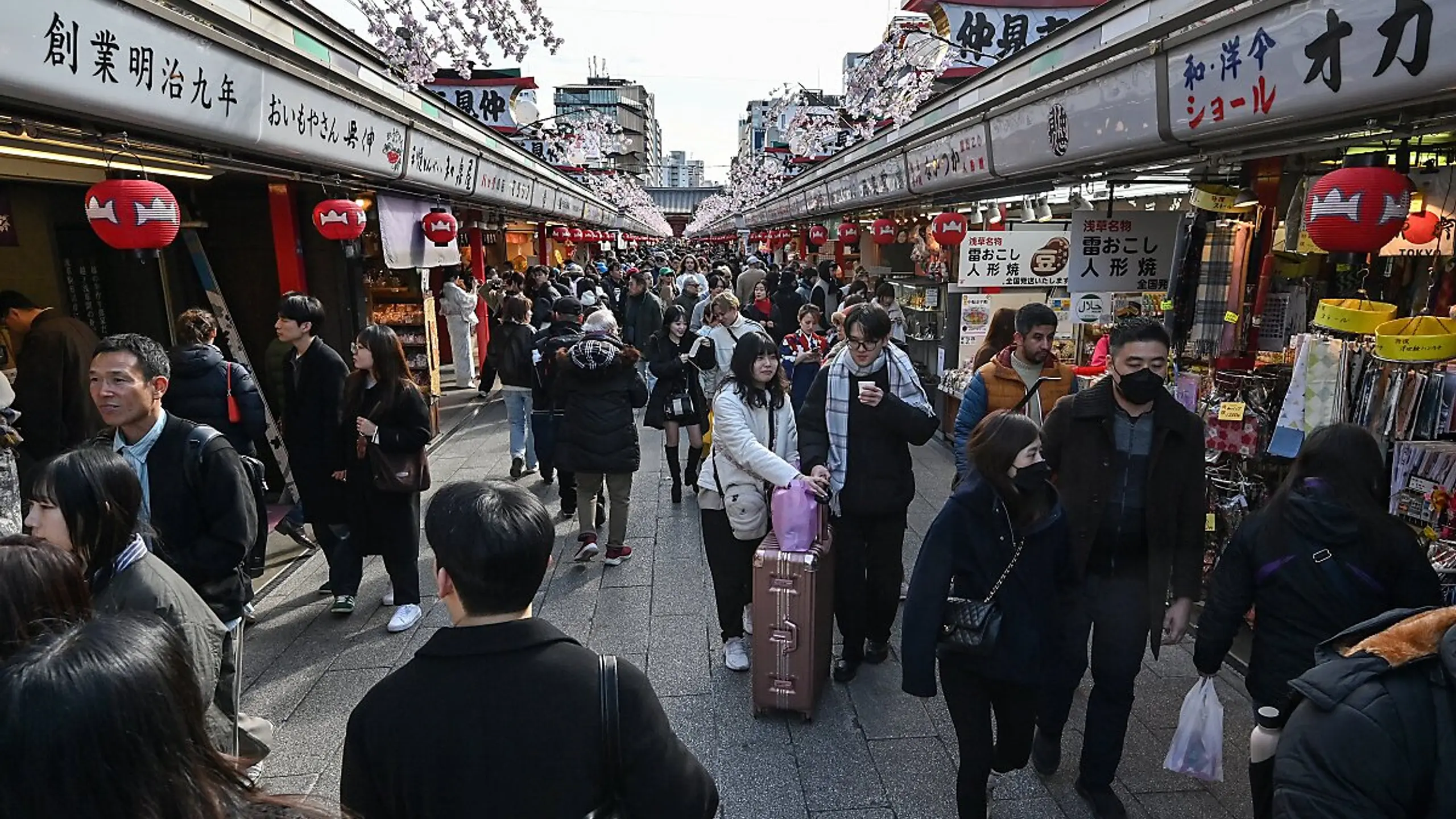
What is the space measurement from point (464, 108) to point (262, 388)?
8.25 meters

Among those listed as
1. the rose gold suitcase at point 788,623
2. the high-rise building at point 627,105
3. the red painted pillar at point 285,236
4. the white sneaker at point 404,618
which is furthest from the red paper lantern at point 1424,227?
the high-rise building at point 627,105

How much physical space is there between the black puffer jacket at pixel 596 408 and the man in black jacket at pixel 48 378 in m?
3.40

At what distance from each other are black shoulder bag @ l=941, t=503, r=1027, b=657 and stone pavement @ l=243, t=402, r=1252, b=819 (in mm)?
946

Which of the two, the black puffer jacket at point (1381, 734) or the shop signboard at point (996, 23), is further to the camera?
the shop signboard at point (996, 23)

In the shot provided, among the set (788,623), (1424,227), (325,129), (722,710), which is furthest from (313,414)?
(1424,227)

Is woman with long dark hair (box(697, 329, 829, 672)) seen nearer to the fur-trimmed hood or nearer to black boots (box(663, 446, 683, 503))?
the fur-trimmed hood

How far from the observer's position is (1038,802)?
Result: 322 centimetres

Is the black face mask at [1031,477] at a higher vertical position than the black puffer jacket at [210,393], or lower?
lower

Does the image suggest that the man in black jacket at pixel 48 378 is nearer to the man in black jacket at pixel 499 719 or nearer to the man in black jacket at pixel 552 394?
the man in black jacket at pixel 552 394

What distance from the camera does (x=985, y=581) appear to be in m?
2.75

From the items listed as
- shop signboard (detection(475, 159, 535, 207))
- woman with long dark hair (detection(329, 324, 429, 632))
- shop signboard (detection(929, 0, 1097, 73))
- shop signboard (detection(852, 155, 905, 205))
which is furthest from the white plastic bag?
shop signboard (detection(475, 159, 535, 207))

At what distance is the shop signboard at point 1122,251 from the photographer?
21.1 feet

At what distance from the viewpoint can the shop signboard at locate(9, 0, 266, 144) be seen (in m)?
2.86

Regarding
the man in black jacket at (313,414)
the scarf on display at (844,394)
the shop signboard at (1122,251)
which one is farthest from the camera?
the shop signboard at (1122,251)
